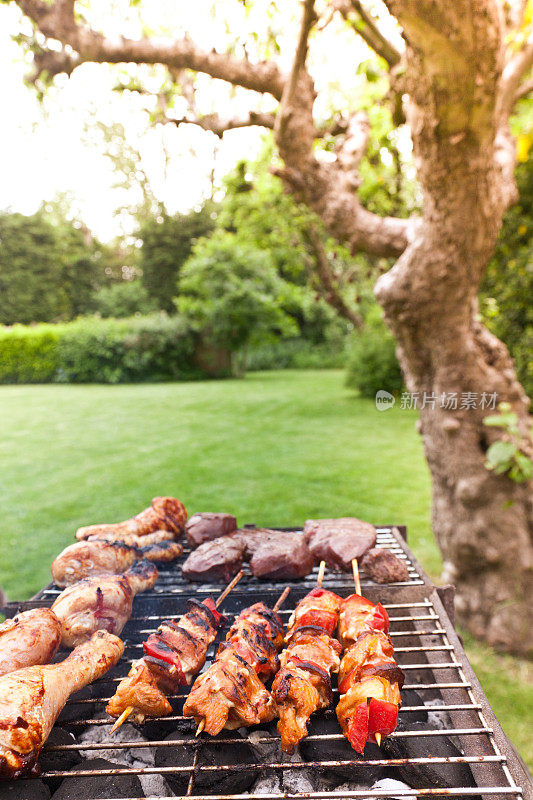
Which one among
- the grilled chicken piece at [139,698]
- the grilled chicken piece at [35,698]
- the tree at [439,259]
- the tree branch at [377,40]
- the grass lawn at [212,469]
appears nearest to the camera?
the grilled chicken piece at [35,698]

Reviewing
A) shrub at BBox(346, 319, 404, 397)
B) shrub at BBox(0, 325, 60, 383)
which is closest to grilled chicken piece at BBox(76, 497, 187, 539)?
shrub at BBox(346, 319, 404, 397)

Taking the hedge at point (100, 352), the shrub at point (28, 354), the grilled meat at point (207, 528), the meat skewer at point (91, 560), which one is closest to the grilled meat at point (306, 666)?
the grilled meat at point (207, 528)

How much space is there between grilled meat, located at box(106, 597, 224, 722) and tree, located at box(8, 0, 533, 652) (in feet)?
8.49

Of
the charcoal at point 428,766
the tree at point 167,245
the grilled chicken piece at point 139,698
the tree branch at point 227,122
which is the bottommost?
the charcoal at point 428,766

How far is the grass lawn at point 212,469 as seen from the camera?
5199 mm

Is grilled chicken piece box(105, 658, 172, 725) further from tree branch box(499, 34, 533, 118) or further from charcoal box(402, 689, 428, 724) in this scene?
tree branch box(499, 34, 533, 118)

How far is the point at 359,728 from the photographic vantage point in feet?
4.59

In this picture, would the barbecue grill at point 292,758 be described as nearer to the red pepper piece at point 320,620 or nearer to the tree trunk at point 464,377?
the red pepper piece at point 320,620

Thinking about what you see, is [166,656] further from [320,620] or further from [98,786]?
[320,620]

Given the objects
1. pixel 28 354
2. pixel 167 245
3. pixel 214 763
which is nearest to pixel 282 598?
pixel 214 763

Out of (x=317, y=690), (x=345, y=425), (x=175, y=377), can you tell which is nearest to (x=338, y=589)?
(x=317, y=690)

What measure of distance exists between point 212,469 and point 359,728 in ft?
20.7

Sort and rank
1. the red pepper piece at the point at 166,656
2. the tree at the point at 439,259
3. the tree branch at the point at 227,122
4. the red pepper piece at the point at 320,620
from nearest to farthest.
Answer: the red pepper piece at the point at 166,656 < the red pepper piece at the point at 320,620 < the tree at the point at 439,259 < the tree branch at the point at 227,122

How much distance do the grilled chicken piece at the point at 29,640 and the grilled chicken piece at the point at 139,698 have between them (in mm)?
376
